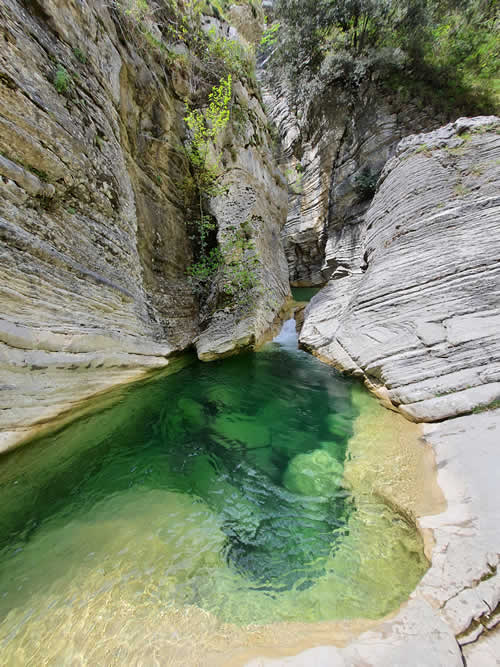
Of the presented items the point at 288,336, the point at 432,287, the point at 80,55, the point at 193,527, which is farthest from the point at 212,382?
the point at 80,55

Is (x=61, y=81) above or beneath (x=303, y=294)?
above

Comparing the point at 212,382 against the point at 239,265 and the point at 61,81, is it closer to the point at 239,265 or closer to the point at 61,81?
the point at 239,265

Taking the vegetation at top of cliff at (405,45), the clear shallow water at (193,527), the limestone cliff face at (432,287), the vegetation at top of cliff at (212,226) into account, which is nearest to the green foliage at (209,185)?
the vegetation at top of cliff at (212,226)

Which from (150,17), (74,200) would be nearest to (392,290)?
A: (74,200)

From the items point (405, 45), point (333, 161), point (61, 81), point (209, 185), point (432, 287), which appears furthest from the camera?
point (333, 161)

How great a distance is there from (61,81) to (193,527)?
20.1ft

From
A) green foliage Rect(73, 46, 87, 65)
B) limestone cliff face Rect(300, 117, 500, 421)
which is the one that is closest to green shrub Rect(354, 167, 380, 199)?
limestone cliff face Rect(300, 117, 500, 421)

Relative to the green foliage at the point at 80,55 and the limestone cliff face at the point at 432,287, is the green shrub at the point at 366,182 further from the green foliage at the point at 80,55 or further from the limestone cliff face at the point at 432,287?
the green foliage at the point at 80,55

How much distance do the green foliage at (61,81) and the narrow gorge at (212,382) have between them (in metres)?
0.03

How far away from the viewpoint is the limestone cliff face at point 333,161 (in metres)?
11.4

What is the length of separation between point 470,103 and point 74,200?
16.5 metres

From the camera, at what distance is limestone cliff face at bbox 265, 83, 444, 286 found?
450 inches

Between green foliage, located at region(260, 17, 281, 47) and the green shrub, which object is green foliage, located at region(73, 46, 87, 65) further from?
the green shrub

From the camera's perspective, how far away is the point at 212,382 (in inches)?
191
